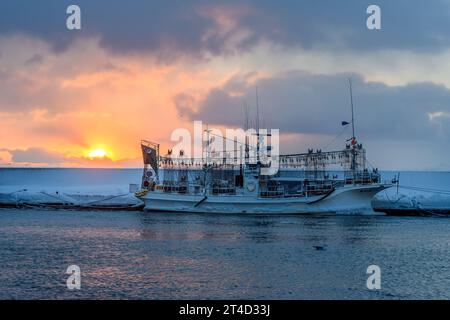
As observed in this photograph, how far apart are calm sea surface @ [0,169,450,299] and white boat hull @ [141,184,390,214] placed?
54.3 feet

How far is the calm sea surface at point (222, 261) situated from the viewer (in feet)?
86.7

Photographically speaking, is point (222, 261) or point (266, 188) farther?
point (266, 188)

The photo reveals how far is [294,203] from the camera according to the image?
251 ft

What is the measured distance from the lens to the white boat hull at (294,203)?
7512 centimetres

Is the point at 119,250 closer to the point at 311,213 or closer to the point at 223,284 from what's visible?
the point at 223,284

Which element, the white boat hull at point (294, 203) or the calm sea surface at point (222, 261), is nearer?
the calm sea surface at point (222, 261)

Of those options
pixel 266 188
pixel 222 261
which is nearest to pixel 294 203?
pixel 266 188

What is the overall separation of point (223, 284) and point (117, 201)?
92.2 meters

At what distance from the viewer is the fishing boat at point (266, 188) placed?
75.7 metres

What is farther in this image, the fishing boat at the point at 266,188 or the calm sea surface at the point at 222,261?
the fishing boat at the point at 266,188

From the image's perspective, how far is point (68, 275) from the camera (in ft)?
97.6

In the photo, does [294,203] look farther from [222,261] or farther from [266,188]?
[222,261]

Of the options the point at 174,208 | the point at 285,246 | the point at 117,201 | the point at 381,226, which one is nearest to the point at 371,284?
the point at 285,246

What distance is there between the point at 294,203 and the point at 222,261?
43.1 m
